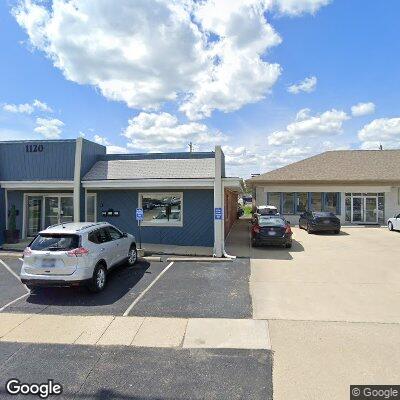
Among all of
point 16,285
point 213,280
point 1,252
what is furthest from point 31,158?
point 213,280

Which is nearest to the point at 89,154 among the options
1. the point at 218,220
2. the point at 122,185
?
the point at 122,185

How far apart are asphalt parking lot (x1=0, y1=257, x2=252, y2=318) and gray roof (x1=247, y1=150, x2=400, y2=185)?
50.8 feet

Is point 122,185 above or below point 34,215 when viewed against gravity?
above

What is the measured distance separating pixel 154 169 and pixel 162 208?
1.75m

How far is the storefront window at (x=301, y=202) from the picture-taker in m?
24.8

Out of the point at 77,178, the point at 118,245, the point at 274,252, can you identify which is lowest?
the point at 274,252

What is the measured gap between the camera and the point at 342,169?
Answer: 83.1 ft

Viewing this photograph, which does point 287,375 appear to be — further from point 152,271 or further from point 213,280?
point 152,271

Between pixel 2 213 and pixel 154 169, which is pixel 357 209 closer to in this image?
pixel 154 169

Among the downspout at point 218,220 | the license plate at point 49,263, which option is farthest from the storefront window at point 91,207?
the license plate at point 49,263

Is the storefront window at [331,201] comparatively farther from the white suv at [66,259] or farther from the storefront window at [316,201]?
the white suv at [66,259]

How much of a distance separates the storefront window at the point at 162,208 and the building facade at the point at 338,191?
11130 mm

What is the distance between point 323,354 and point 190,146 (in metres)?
39.8

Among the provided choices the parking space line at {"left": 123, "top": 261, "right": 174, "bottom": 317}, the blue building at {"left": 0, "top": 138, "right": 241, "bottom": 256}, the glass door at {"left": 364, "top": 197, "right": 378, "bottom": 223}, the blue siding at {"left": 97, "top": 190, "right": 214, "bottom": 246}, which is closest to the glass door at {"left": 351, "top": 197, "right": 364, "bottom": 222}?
the glass door at {"left": 364, "top": 197, "right": 378, "bottom": 223}
